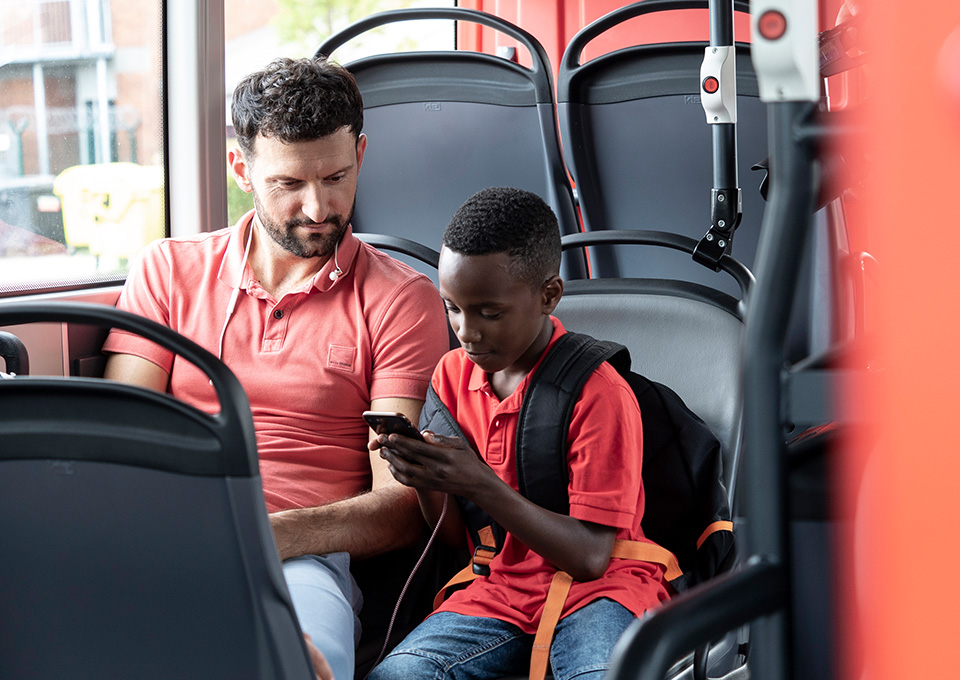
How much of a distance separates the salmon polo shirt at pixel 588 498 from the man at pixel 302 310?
0.21m

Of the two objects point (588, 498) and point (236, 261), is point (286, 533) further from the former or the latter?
point (236, 261)

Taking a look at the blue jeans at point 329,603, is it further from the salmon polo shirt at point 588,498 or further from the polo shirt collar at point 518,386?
the polo shirt collar at point 518,386

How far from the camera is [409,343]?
1.74 meters

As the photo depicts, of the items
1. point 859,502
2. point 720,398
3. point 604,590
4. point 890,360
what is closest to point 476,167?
point 720,398

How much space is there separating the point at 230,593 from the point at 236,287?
102cm

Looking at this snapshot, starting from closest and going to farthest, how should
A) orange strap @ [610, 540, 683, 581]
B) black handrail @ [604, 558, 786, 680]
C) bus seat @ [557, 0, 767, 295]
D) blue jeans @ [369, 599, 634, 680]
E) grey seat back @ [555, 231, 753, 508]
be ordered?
black handrail @ [604, 558, 786, 680] → blue jeans @ [369, 599, 634, 680] → orange strap @ [610, 540, 683, 581] → grey seat back @ [555, 231, 753, 508] → bus seat @ [557, 0, 767, 295]

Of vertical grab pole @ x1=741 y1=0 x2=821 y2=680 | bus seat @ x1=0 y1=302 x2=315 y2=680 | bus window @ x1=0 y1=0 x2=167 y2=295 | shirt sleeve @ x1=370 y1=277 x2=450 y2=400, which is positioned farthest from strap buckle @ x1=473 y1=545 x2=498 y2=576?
bus window @ x1=0 y1=0 x2=167 y2=295

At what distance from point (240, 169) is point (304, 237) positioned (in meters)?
0.24

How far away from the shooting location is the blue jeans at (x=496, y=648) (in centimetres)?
127

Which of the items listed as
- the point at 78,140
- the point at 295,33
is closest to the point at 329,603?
the point at 78,140

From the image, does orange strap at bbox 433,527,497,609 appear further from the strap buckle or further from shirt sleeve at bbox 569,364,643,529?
shirt sleeve at bbox 569,364,643,529

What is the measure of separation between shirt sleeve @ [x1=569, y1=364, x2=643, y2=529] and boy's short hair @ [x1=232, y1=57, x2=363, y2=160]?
0.71 meters

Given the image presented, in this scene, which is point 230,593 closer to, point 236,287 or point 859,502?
point 859,502

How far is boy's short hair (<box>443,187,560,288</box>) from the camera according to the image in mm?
1462
